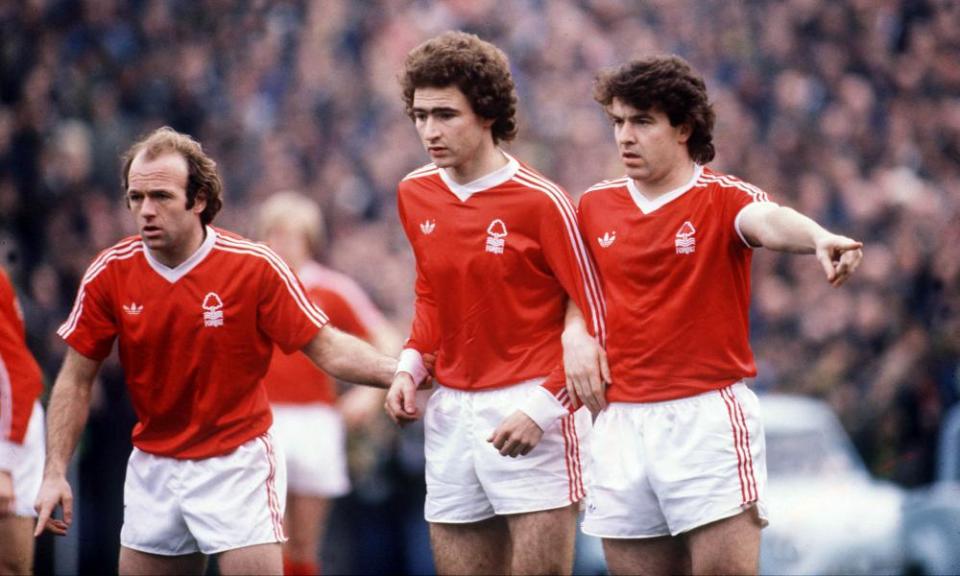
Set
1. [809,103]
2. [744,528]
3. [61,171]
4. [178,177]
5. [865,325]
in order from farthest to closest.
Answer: [809,103] → [61,171] → [865,325] → [178,177] → [744,528]

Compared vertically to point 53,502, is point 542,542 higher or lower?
lower

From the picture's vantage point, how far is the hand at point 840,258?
441 centimetres

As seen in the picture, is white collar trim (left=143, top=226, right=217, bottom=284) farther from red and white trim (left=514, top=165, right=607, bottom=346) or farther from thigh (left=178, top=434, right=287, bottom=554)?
red and white trim (left=514, top=165, right=607, bottom=346)

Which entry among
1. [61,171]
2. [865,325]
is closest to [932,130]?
[865,325]

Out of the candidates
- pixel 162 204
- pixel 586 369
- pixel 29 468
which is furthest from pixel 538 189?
pixel 29 468

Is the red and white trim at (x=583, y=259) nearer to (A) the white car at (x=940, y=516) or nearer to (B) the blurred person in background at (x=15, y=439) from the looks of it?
(B) the blurred person in background at (x=15, y=439)

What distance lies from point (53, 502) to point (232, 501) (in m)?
0.60

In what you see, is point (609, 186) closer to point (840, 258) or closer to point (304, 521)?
point (840, 258)

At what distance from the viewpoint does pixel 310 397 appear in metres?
8.18

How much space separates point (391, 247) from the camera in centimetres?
1186

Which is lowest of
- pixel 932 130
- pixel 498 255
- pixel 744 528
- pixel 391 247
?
pixel 744 528

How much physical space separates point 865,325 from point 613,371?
5.47m

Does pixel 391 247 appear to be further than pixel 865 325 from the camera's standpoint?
Yes

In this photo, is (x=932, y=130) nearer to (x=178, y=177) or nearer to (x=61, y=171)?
(x=61, y=171)
